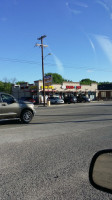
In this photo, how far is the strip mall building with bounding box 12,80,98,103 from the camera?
45.9 meters

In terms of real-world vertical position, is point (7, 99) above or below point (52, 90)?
below

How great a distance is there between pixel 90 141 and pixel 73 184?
10.8 ft

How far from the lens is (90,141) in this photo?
665 cm

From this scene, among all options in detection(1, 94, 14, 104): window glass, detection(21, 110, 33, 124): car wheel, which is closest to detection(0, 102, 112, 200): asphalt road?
detection(1, 94, 14, 104): window glass

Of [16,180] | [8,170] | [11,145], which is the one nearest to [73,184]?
[16,180]

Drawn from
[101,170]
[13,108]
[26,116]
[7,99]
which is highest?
[7,99]

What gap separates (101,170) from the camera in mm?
1762

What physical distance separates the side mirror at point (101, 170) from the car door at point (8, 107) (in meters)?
9.24

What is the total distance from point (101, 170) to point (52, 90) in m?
46.7

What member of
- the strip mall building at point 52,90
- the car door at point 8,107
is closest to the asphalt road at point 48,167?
the car door at point 8,107

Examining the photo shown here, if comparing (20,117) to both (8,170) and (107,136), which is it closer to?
(107,136)

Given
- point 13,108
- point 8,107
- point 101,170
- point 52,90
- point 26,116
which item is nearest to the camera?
point 101,170

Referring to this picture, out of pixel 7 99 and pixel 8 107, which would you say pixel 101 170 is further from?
pixel 7 99

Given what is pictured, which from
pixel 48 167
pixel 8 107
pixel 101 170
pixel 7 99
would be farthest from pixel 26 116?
pixel 101 170
